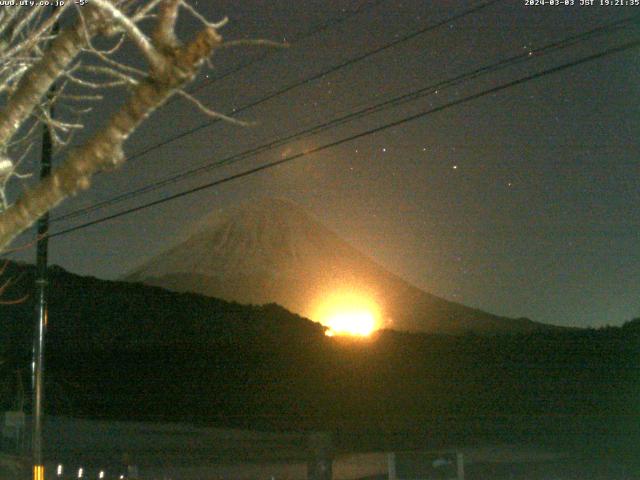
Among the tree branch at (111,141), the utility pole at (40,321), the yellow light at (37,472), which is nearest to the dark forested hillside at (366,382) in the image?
the utility pole at (40,321)

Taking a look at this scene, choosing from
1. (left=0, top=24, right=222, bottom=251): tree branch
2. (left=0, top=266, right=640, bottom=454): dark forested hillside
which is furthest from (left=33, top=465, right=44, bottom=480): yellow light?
(left=0, top=266, right=640, bottom=454): dark forested hillside

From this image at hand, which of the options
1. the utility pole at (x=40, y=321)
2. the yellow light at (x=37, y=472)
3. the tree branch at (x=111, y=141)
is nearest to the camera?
the tree branch at (x=111, y=141)

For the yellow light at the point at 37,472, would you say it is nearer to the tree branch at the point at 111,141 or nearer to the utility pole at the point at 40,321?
the utility pole at the point at 40,321

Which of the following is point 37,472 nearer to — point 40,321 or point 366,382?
point 40,321

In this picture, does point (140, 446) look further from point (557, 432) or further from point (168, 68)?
point (168, 68)

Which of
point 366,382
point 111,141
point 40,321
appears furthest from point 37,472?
point 366,382

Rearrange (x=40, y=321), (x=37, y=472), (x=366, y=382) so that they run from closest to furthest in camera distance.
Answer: (x=37, y=472) < (x=40, y=321) < (x=366, y=382)

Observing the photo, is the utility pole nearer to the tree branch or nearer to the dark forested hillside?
the tree branch

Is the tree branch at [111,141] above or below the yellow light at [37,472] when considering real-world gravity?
above
